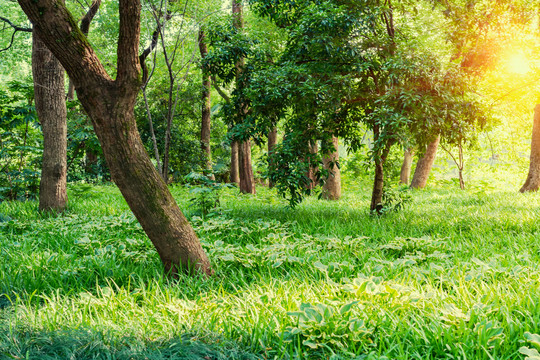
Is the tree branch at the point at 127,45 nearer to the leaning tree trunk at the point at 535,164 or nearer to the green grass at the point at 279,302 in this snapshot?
the green grass at the point at 279,302

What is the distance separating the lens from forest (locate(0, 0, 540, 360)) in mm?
1982

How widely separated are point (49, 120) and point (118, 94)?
4788 millimetres

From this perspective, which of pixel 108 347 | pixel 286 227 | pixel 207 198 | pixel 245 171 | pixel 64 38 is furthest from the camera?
pixel 245 171

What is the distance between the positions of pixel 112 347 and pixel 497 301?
2.34 meters

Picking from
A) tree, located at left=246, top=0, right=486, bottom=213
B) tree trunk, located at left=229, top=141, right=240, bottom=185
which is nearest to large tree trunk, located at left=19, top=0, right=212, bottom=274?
tree, located at left=246, top=0, right=486, bottom=213

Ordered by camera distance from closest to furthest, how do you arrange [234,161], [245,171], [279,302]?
1. [279,302]
2. [245,171]
3. [234,161]

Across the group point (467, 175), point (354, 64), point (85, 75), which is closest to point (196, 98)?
point (354, 64)

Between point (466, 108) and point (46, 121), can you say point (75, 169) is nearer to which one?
point (46, 121)

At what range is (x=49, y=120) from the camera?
6.50 metres

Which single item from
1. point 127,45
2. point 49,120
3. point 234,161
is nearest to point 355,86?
point 127,45

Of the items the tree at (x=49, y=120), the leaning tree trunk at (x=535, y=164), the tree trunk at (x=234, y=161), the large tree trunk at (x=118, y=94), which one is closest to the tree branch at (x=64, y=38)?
the large tree trunk at (x=118, y=94)

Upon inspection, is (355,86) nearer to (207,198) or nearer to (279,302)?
(207,198)

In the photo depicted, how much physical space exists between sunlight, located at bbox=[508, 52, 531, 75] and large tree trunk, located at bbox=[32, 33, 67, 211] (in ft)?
27.1

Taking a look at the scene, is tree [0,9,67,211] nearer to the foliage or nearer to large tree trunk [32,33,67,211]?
large tree trunk [32,33,67,211]
